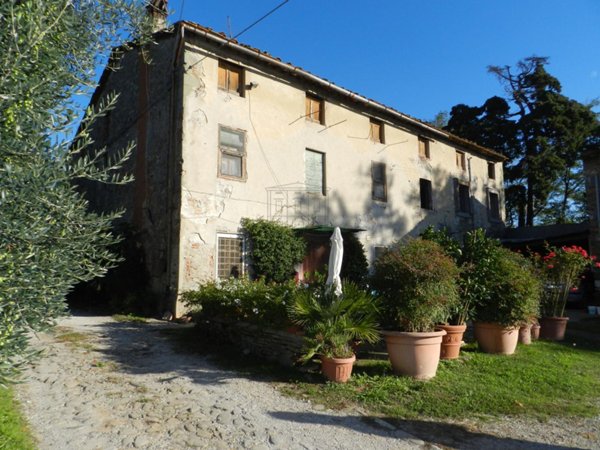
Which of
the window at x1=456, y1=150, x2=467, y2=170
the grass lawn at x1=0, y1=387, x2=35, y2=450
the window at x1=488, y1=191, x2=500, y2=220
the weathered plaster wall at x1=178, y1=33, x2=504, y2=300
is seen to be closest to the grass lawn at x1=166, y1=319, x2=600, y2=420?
the grass lawn at x1=0, y1=387, x2=35, y2=450

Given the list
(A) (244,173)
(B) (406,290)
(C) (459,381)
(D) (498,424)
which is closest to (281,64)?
(A) (244,173)

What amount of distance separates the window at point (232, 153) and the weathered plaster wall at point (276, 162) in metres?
0.18

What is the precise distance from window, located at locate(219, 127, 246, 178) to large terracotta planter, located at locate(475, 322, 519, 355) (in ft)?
24.3

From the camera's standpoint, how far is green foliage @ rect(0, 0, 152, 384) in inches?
95.5

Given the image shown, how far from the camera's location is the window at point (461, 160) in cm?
2052

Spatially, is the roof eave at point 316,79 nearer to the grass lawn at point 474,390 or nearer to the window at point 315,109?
the window at point 315,109

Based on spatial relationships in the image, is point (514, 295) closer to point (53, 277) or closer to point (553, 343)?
point (553, 343)

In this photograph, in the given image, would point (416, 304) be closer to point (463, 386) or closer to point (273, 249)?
point (463, 386)

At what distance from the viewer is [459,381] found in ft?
19.7

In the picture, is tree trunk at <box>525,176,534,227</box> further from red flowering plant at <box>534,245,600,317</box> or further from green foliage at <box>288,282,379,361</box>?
green foliage at <box>288,282,379,361</box>

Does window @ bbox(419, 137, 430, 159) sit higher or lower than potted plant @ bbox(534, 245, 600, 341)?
higher

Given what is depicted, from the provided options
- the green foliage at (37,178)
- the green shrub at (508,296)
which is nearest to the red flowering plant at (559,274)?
the green shrub at (508,296)

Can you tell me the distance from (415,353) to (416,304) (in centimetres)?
69

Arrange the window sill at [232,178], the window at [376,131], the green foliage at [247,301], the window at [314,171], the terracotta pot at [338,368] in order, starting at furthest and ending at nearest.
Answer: the window at [376,131] → the window at [314,171] → the window sill at [232,178] → the green foliage at [247,301] → the terracotta pot at [338,368]
